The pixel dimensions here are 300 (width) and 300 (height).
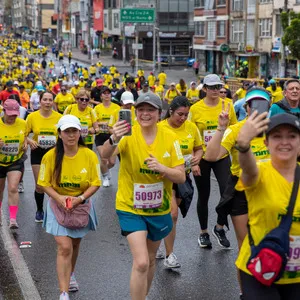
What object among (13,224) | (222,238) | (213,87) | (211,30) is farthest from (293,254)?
(211,30)

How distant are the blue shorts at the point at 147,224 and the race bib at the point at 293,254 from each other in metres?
1.77

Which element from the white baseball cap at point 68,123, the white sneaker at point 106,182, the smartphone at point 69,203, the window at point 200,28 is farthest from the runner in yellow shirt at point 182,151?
the window at point 200,28

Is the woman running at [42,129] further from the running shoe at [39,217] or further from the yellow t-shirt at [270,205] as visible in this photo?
the yellow t-shirt at [270,205]

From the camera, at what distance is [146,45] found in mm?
→ 79125

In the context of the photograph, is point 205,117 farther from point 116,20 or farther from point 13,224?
point 116,20

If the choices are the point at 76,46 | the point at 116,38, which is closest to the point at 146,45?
the point at 116,38

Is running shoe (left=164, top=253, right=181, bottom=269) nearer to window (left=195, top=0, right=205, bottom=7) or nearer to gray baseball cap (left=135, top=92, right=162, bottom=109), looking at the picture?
gray baseball cap (left=135, top=92, right=162, bottom=109)

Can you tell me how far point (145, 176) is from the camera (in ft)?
19.3

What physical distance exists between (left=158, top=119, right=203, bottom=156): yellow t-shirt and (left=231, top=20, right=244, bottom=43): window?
46868 millimetres

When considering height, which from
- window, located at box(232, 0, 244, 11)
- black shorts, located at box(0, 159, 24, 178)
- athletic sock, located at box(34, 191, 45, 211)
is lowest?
athletic sock, located at box(34, 191, 45, 211)

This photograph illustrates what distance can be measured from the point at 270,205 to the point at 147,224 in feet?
6.22

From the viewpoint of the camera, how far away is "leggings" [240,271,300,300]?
167 inches

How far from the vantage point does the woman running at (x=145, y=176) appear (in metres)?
5.81

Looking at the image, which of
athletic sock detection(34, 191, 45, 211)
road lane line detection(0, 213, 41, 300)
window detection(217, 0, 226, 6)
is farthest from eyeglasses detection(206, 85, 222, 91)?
window detection(217, 0, 226, 6)
